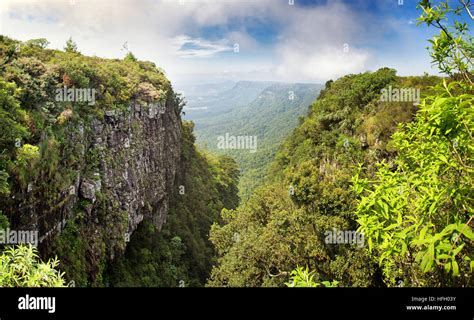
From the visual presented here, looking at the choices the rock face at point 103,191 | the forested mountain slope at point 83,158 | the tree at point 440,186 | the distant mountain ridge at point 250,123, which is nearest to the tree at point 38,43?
the forested mountain slope at point 83,158

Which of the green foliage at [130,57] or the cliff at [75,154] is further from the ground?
the green foliage at [130,57]

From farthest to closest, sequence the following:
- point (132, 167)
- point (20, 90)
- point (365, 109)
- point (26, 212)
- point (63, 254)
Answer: point (365, 109) < point (132, 167) < point (63, 254) < point (20, 90) < point (26, 212)

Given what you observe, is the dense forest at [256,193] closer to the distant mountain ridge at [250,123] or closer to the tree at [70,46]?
the tree at [70,46]

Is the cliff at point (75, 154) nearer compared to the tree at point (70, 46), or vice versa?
the cliff at point (75, 154)

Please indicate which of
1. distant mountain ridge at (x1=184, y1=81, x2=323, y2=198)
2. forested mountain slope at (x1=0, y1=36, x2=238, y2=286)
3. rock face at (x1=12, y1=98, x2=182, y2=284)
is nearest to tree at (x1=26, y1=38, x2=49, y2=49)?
forested mountain slope at (x1=0, y1=36, x2=238, y2=286)

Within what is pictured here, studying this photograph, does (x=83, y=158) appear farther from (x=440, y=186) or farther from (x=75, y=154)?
(x=440, y=186)
